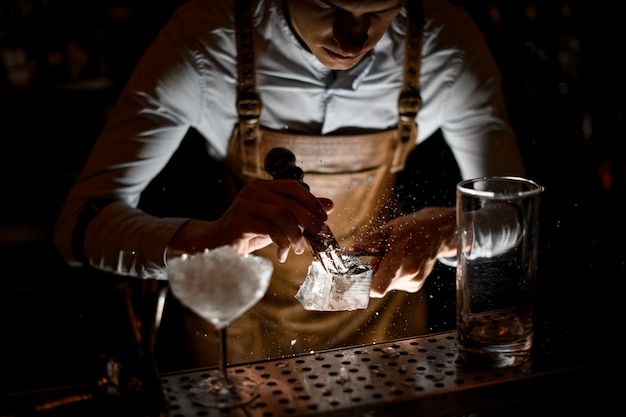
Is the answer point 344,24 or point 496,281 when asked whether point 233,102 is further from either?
point 496,281

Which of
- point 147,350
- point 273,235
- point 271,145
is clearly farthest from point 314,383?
point 271,145

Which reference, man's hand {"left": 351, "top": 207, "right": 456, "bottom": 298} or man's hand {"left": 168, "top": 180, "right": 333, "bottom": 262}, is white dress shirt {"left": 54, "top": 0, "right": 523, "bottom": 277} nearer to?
man's hand {"left": 168, "top": 180, "right": 333, "bottom": 262}

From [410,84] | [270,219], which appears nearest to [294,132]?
[410,84]

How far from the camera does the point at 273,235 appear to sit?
185cm

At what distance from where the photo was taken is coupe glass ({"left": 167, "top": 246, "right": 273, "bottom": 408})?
1.32 metres

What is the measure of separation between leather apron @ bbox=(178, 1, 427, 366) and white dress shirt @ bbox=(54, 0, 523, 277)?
0.05 metres

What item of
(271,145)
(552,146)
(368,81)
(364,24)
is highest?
(364,24)

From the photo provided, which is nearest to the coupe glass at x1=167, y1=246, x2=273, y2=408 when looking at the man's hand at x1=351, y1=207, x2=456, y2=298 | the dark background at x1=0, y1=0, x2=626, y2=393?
the man's hand at x1=351, y1=207, x2=456, y2=298

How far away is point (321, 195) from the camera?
255 cm

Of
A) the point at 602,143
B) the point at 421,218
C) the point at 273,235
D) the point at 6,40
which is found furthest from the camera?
the point at 602,143

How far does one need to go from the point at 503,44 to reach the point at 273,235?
7.85 feet

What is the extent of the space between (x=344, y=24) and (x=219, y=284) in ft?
3.26

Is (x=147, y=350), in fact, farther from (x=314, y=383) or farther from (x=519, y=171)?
(x=519, y=171)

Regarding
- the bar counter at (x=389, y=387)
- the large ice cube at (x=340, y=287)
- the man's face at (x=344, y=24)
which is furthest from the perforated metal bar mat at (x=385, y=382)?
the man's face at (x=344, y=24)
